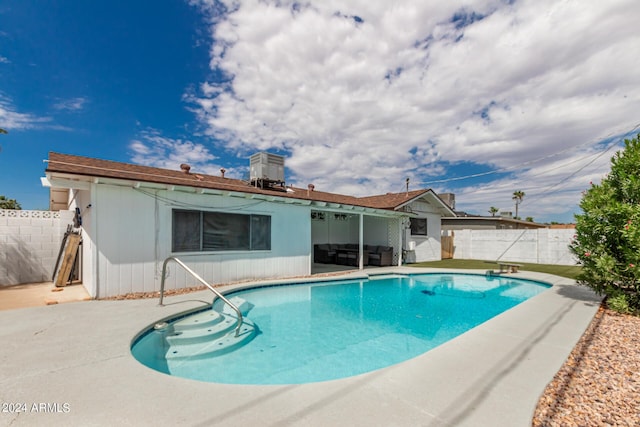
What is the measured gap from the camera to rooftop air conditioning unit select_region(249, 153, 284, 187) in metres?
11.9

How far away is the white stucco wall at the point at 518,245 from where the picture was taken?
617 inches

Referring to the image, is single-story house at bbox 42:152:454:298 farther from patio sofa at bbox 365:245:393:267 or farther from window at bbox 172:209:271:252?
patio sofa at bbox 365:245:393:267

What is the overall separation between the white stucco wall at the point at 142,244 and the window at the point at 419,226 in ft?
37.0

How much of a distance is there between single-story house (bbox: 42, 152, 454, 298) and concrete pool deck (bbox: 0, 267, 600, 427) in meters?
2.85

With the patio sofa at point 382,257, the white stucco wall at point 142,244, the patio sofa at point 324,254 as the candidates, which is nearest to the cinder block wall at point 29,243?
the white stucco wall at point 142,244

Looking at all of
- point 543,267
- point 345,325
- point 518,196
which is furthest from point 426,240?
point 518,196

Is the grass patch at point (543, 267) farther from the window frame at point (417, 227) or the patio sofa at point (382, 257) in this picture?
the window frame at point (417, 227)

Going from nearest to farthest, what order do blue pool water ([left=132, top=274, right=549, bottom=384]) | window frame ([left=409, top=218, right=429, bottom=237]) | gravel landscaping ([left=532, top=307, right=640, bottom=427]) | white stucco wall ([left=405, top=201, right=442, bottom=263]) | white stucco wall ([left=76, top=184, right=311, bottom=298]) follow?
gravel landscaping ([left=532, top=307, right=640, bottom=427]) → blue pool water ([left=132, top=274, right=549, bottom=384]) → white stucco wall ([left=76, top=184, right=311, bottom=298]) → white stucco wall ([left=405, top=201, right=442, bottom=263]) → window frame ([left=409, top=218, right=429, bottom=237])

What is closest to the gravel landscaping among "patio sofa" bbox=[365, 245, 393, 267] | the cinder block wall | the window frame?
"patio sofa" bbox=[365, 245, 393, 267]

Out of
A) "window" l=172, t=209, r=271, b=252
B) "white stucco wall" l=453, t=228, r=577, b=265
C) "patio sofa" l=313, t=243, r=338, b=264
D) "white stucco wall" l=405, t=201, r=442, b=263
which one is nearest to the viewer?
"window" l=172, t=209, r=271, b=252

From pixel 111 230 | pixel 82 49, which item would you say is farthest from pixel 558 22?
pixel 82 49

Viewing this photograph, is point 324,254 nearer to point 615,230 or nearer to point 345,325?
point 345,325

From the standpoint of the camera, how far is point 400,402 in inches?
101

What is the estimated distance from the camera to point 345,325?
6523 mm
